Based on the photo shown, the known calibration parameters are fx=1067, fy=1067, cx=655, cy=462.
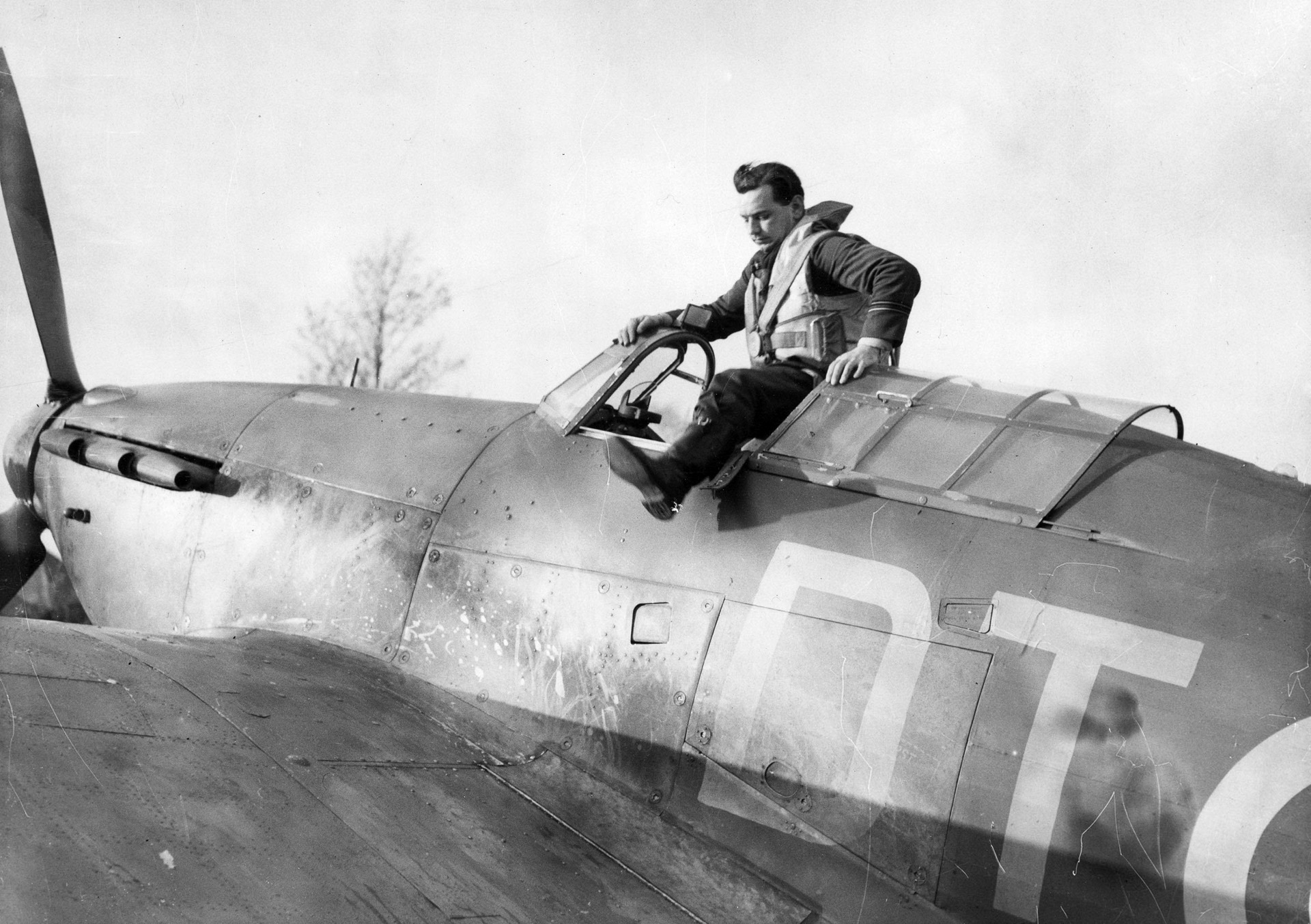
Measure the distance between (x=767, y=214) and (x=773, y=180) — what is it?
155 mm

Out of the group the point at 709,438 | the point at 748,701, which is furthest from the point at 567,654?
the point at 709,438

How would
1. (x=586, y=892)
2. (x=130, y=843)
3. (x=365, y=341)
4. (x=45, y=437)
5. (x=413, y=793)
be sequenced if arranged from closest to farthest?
(x=130, y=843) < (x=586, y=892) < (x=413, y=793) < (x=45, y=437) < (x=365, y=341)

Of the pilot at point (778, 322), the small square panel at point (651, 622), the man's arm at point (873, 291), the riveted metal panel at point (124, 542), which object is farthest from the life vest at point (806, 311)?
the riveted metal panel at point (124, 542)

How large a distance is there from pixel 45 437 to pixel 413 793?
15.1 ft

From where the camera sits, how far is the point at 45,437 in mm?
6598

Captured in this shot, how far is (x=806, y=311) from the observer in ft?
15.2

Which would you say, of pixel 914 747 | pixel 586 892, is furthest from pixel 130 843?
pixel 914 747

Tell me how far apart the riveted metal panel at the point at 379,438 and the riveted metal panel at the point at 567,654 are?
0.50 metres

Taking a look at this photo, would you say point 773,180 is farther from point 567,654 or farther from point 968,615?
point 968,615

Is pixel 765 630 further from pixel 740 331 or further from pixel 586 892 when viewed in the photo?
pixel 740 331

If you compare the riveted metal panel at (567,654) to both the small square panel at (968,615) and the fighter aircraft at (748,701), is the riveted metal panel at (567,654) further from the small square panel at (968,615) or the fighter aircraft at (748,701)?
the small square panel at (968,615)

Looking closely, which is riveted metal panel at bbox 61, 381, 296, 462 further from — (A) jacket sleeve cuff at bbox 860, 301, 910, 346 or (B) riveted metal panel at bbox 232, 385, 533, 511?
(A) jacket sleeve cuff at bbox 860, 301, 910, 346

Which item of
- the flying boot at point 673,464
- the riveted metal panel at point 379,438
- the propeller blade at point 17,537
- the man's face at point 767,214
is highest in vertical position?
the man's face at point 767,214

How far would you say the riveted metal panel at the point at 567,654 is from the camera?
3.68 meters
